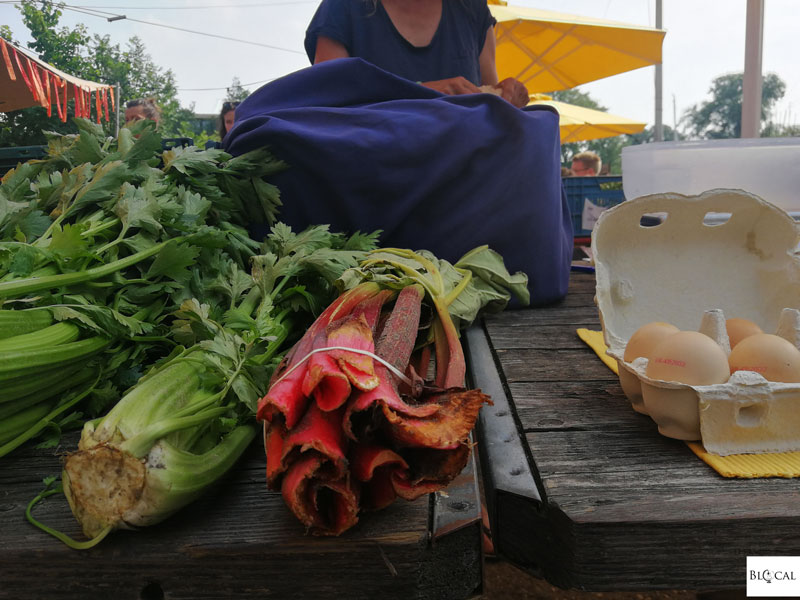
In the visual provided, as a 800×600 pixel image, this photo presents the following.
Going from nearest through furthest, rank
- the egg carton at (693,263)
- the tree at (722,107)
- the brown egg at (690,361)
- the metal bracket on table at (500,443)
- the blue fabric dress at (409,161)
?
1. the metal bracket on table at (500,443)
2. the brown egg at (690,361)
3. the egg carton at (693,263)
4. the blue fabric dress at (409,161)
5. the tree at (722,107)

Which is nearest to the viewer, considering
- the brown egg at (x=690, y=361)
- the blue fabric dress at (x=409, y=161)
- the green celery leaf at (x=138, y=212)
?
the brown egg at (x=690, y=361)

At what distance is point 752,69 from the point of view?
4500 mm

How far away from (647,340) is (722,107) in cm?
7485

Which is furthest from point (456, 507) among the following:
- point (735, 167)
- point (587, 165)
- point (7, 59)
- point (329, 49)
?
point (587, 165)

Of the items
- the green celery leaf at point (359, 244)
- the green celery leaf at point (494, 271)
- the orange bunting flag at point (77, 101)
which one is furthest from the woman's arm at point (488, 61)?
the orange bunting flag at point (77, 101)

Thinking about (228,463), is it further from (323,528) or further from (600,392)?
(600,392)

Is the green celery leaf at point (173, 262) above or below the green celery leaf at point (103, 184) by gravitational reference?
below

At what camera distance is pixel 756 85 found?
4.55 m

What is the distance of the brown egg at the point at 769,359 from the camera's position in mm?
1170

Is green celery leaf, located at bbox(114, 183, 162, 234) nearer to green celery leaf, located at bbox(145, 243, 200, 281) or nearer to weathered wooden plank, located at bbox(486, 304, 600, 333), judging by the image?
green celery leaf, located at bbox(145, 243, 200, 281)

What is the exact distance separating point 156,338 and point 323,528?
76 centimetres

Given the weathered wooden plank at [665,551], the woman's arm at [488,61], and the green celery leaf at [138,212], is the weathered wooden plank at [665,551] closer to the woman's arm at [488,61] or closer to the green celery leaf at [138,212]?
the green celery leaf at [138,212]

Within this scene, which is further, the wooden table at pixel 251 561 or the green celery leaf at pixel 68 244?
the green celery leaf at pixel 68 244

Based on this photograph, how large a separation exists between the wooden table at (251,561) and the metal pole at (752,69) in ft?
15.4
